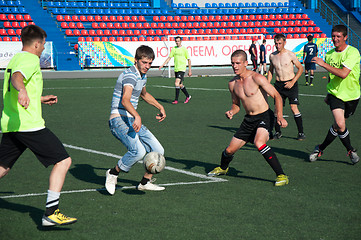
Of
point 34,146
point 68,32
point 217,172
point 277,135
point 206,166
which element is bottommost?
point 277,135

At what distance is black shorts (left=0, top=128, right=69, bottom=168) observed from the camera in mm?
5336

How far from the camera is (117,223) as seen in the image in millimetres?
5605

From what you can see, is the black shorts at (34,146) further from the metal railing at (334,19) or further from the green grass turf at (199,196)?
the metal railing at (334,19)

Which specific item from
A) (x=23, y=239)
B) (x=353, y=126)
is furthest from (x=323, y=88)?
(x=23, y=239)

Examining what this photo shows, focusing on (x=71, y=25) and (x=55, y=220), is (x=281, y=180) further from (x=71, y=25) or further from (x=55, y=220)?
(x=71, y=25)

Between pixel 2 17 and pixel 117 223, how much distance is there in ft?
112

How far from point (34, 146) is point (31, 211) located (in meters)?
1.09

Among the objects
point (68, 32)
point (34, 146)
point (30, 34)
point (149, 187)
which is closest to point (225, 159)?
point (149, 187)

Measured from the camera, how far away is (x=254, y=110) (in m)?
7.45

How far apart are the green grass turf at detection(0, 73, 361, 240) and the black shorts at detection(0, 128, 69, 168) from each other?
716mm

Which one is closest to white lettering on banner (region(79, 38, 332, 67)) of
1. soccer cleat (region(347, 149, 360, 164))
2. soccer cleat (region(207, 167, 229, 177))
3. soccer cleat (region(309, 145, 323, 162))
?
soccer cleat (region(309, 145, 323, 162))

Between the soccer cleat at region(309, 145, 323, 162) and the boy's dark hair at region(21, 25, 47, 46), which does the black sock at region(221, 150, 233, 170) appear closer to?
the soccer cleat at region(309, 145, 323, 162)

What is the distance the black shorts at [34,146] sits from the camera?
5336 mm

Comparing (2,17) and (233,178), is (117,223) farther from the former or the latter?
(2,17)
